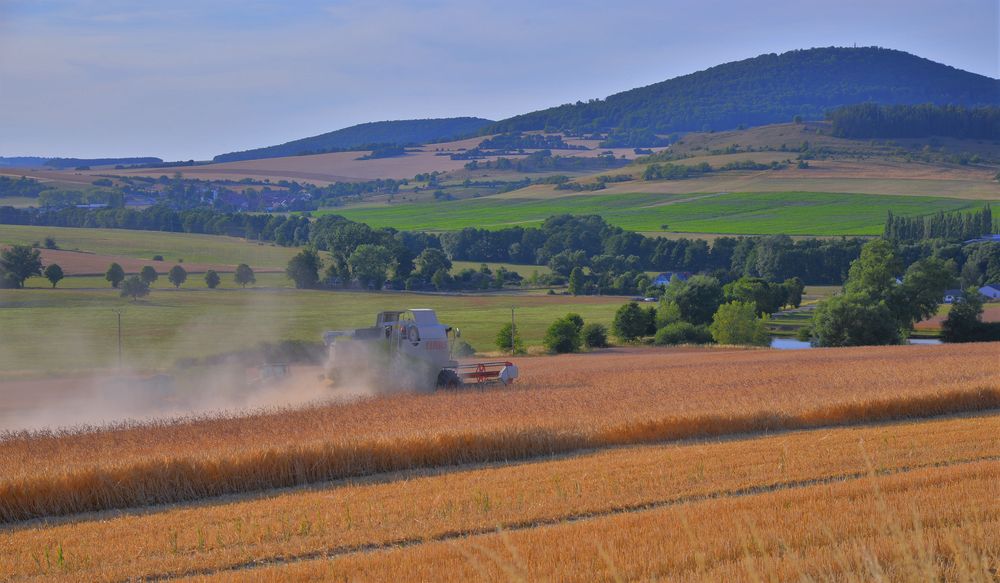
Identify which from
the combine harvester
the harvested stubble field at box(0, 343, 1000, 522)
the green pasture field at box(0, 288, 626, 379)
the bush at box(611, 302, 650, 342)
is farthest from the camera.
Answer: the bush at box(611, 302, 650, 342)

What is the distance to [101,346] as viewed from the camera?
55719mm

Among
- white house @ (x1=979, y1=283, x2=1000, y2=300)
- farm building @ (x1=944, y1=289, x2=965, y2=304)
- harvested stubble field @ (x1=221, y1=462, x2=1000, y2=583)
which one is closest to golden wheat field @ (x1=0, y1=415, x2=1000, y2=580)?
harvested stubble field @ (x1=221, y1=462, x2=1000, y2=583)

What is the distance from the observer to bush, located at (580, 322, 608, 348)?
70.6 metres

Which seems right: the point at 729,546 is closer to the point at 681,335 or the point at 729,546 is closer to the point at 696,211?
the point at 681,335

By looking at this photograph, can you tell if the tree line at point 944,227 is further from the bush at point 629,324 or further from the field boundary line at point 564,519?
the field boundary line at point 564,519

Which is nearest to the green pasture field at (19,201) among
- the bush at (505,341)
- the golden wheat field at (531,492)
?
the bush at (505,341)

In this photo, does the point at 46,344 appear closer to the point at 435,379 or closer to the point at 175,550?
the point at 435,379

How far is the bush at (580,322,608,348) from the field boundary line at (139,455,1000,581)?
2087 inches

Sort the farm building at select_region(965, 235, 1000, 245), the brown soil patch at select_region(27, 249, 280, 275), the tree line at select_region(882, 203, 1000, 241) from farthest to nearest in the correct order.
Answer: the tree line at select_region(882, 203, 1000, 241), the farm building at select_region(965, 235, 1000, 245), the brown soil patch at select_region(27, 249, 280, 275)

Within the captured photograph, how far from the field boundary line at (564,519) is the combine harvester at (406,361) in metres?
19.6

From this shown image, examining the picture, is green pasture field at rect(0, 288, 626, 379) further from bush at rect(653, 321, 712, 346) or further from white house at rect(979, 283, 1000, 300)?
white house at rect(979, 283, 1000, 300)

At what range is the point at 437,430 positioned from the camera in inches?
835

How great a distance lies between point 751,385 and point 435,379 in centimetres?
1029

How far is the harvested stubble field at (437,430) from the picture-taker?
55.8ft
